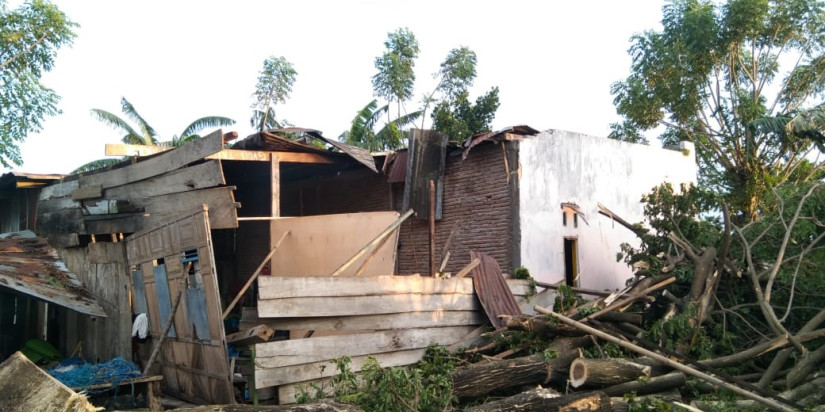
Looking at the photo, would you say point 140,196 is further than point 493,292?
Yes

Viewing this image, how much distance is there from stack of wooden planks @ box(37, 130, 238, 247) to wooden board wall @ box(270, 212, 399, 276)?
6.87 feet

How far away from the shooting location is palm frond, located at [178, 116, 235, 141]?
81.0 feet

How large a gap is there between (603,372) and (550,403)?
0.97m

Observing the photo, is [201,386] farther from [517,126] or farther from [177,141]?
[177,141]

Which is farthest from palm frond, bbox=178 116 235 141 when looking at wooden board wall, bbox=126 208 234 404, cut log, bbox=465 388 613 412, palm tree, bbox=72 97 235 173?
cut log, bbox=465 388 613 412

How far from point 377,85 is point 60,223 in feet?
46.6

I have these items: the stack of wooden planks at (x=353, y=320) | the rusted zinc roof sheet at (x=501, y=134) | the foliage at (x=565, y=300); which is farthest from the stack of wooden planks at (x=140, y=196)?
the foliage at (x=565, y=300)

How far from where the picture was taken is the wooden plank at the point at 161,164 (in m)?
9.08

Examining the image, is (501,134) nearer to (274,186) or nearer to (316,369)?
(274,186)

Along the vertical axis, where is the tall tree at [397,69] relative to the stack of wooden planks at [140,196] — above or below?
above

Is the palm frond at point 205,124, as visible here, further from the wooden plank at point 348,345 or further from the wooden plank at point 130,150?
the wooden plank at point 348,345

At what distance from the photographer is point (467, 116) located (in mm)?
22766

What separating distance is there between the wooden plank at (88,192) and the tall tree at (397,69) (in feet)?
46.7

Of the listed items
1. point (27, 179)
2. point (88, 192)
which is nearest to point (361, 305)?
point (88, 192)
